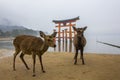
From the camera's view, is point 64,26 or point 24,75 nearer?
point 24,75

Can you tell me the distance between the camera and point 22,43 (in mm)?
8625

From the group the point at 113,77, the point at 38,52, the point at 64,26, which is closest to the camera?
the point at 113,77

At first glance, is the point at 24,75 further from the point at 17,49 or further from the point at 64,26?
the point at 64,26

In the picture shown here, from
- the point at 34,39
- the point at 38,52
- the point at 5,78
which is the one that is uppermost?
the point at 34,39

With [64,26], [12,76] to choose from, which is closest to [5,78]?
[12,76]

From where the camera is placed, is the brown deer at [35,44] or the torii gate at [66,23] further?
the torii gate at [66,23]

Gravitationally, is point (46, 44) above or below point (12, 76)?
above

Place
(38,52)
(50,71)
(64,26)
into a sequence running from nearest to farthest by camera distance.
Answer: (38,52) < (50,71) < (64,26)

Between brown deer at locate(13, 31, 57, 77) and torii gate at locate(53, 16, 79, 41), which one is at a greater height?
torii gate at locate(53, 16, 79, 41)

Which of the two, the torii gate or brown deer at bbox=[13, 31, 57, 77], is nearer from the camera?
brown deer at bbox=[13, 31, 57, 77]

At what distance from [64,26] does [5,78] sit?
2056 cm

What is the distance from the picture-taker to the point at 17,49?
9094mm

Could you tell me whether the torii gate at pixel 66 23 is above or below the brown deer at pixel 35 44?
above

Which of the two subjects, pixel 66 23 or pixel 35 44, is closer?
pixel 35 44
